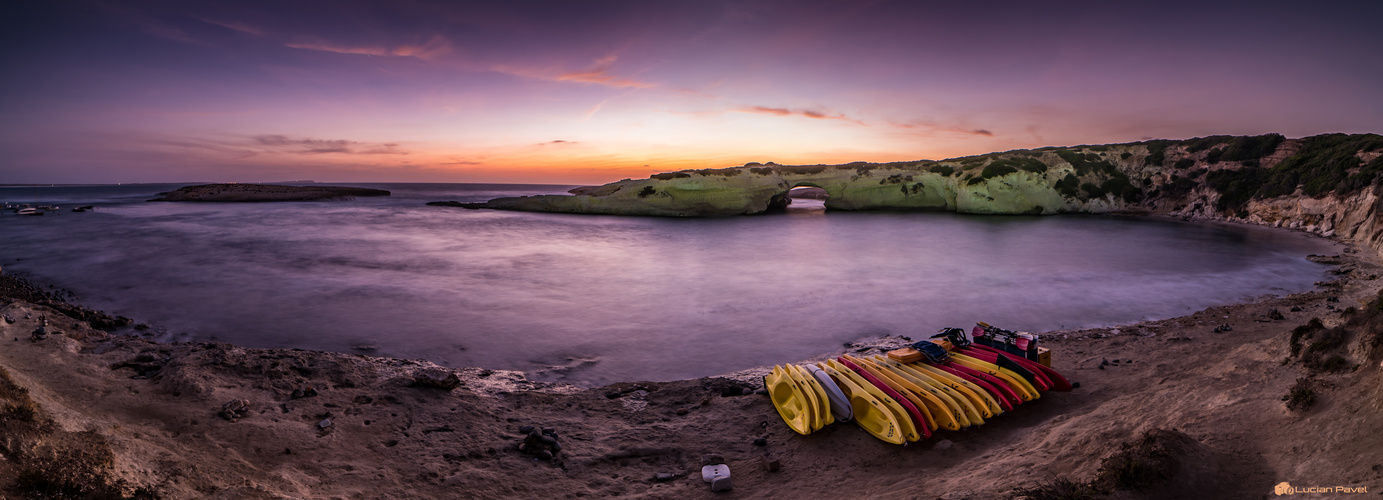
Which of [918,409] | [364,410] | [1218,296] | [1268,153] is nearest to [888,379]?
[918,409]

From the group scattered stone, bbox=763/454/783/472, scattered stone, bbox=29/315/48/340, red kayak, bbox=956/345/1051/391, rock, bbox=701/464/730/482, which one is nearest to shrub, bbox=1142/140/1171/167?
red kayak, bbox=956/345/1051/391

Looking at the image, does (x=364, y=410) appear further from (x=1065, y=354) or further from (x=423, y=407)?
(x=1065, y=354)

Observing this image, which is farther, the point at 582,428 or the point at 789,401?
the point at 789,401

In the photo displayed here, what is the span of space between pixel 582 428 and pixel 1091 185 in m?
44.0

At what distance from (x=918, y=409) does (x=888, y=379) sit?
2.71ft

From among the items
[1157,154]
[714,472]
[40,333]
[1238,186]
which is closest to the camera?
[714,472]

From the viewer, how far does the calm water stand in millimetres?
8922

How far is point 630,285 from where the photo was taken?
14.7 m

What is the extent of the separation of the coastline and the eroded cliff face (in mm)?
25943

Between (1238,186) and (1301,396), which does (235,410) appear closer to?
(1301,396)

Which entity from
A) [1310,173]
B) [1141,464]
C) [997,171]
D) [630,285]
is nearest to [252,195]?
[630,285]

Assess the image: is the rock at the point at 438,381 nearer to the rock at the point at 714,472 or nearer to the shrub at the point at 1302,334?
the rock at the point at 714,472

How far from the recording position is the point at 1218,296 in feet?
37.9

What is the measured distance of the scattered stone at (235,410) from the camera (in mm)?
4734
